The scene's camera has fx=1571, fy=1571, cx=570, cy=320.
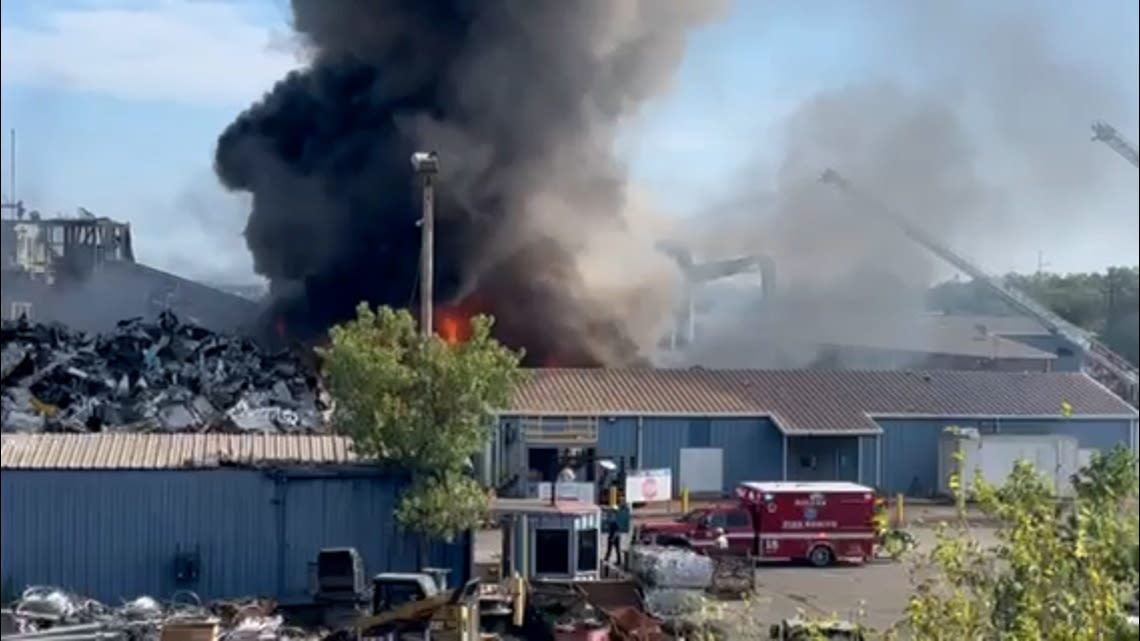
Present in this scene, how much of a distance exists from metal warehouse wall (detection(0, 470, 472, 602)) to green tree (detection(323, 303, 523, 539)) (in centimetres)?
35

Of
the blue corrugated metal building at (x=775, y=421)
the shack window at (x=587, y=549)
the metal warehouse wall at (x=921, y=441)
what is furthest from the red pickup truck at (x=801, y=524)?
the metal warehouse wall at (x=921, y=441)

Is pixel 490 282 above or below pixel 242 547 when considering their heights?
above

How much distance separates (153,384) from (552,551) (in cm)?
780

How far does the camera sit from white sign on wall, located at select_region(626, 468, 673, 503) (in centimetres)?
1848

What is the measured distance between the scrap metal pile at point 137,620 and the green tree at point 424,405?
162cm

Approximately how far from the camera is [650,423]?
20.2 meters

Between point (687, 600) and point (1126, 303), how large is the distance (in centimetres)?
787

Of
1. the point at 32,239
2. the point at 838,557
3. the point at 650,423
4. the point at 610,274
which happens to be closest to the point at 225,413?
the point at 650,423

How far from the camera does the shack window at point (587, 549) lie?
13156mm

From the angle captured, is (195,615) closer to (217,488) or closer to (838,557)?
(217,488)

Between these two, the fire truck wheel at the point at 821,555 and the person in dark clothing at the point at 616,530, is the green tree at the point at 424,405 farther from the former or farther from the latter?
the fire truck wheel at the point at 821,555

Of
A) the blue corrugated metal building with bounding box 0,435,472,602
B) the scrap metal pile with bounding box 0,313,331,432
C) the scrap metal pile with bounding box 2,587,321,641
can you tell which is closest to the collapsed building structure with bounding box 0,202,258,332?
the scrap metal pile with bounding box 0,313,331,432

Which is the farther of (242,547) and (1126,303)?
(242,547)

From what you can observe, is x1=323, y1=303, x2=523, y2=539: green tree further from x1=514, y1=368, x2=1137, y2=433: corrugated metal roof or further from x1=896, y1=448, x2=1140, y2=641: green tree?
x1=896, y1=448, x2=1140, y2=641: green tree
